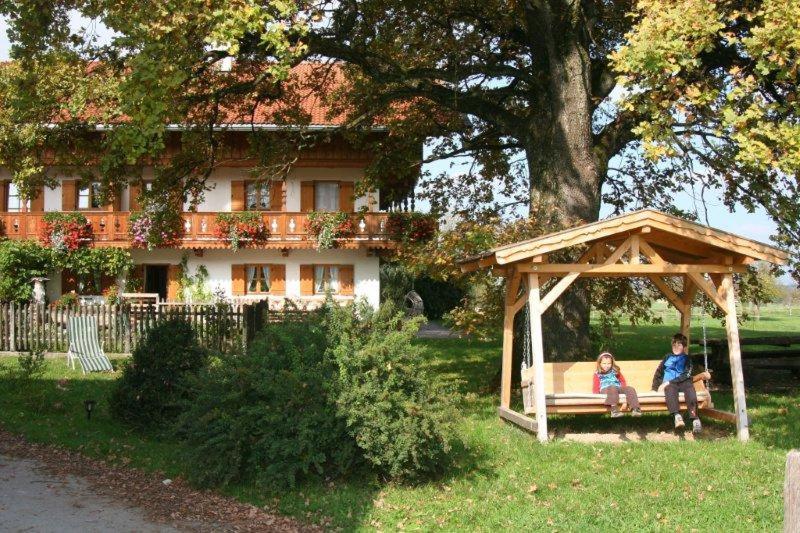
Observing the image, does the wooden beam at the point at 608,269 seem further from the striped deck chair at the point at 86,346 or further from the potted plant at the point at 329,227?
the potted plant at the point at 329,227

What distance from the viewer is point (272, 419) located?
321 inches

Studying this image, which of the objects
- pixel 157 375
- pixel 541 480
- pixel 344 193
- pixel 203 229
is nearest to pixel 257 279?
pixel 203 229

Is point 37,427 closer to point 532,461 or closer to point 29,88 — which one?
point 29,88

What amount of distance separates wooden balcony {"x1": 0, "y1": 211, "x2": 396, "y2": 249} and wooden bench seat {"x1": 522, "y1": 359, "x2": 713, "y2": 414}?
58.1 feet

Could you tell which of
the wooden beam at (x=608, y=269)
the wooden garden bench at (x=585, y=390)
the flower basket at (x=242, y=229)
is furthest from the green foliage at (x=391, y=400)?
the flower basket at (x=242, y=229)

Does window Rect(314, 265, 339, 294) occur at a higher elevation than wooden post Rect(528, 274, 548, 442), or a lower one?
higher

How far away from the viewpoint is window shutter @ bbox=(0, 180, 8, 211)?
31.0 m

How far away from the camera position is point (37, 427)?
36.4 feet

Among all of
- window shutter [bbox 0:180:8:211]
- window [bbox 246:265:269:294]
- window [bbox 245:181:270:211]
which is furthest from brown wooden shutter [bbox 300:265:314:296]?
window shutter [bbox 0:180:8:211]

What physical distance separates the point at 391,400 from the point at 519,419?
3285 mm

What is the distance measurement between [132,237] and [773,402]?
871 inches

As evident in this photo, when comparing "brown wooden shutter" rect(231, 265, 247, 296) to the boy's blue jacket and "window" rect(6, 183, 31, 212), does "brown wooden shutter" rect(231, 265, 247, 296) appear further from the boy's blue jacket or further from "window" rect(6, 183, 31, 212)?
the boy's blue jacket

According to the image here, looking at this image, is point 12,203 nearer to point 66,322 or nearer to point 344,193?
point 344,193

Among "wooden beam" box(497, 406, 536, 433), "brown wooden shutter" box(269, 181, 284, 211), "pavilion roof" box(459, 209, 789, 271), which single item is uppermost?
"brown wooden shutter" box(269, 181, 284, 211)
